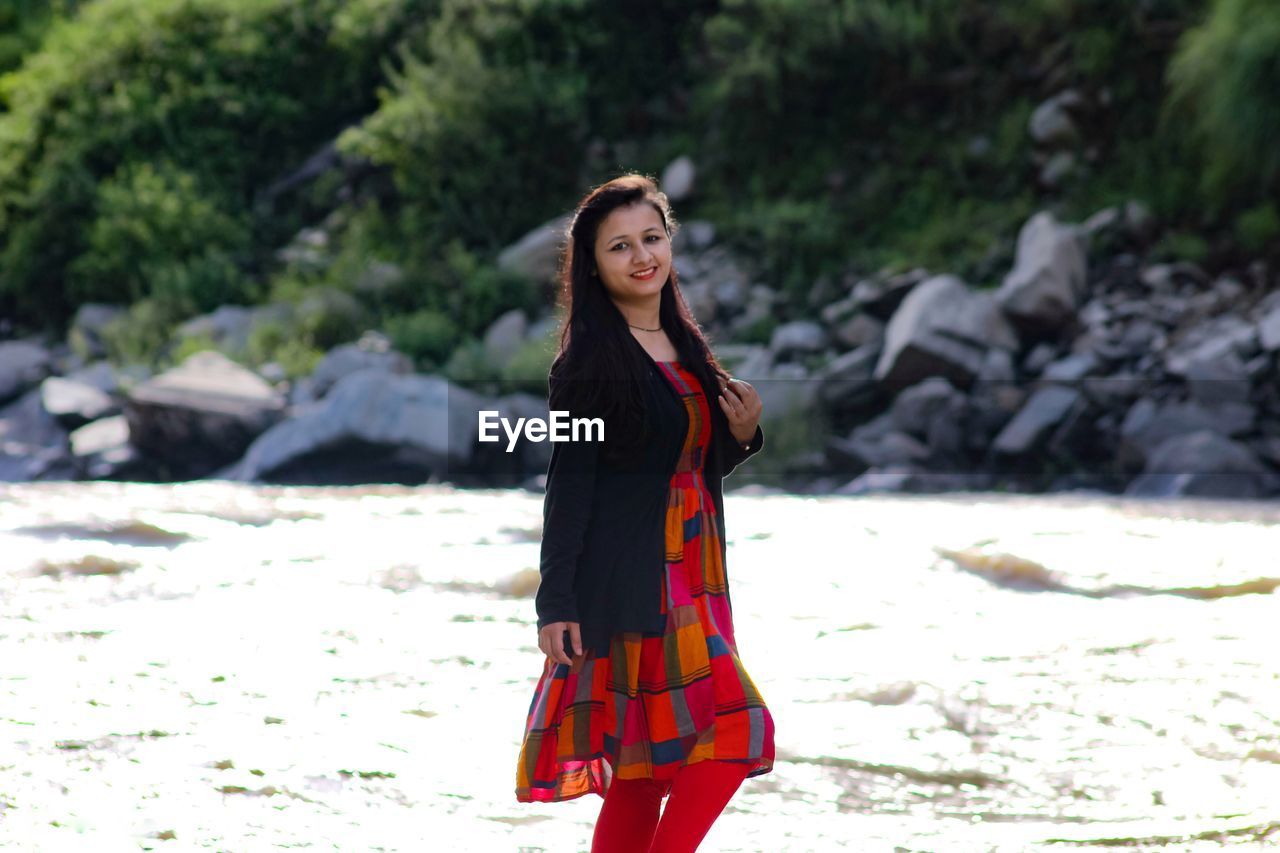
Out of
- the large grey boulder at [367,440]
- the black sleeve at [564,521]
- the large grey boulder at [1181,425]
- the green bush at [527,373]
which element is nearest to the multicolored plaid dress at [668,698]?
the black sleeve at [564,521]

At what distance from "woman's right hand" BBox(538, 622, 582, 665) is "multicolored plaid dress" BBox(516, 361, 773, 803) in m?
0.04

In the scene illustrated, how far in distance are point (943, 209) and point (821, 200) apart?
5.20 ft

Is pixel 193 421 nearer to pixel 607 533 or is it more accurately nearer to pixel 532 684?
pixel 532 684

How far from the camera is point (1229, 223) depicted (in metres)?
14.8

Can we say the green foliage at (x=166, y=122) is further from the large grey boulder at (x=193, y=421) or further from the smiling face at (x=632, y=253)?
the smiling face at (x=632, y=253)

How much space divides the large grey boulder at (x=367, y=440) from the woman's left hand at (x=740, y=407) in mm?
10083

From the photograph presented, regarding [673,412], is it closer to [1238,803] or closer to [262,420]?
[1238,803]

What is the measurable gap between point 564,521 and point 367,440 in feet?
33.3

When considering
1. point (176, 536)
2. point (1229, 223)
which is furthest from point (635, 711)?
point (1229, 223)

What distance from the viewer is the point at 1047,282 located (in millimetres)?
13359

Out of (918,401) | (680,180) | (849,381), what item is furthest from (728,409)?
(680,180)

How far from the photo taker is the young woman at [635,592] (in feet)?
7.38

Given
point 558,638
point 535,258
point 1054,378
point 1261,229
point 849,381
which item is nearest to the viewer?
point 558,638

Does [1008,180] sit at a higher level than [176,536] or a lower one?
higher
